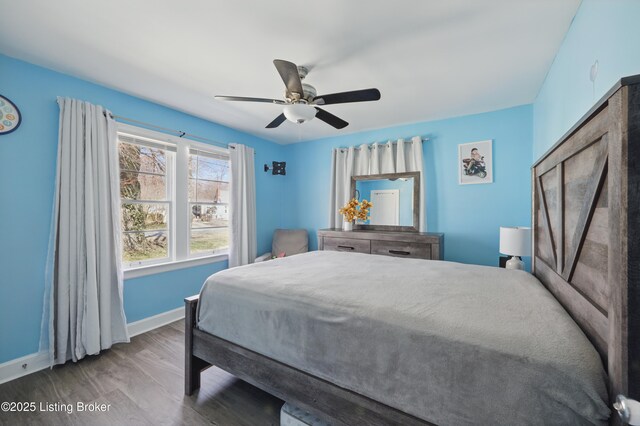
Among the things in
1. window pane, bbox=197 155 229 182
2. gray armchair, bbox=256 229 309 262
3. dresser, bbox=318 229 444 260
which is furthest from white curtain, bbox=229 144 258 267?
dresser, bbox=318 229 444 260

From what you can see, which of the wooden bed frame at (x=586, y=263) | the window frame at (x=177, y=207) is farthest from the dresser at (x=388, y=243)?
the window frame at (x=177, y=207)

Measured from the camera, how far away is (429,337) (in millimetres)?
1078

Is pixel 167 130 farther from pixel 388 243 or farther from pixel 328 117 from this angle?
pixel 388 243

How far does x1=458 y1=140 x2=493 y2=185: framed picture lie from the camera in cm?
318

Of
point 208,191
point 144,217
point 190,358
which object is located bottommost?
point 190,358

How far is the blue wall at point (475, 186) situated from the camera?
3.02m

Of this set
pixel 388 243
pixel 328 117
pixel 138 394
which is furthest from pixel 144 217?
pixel 388 243

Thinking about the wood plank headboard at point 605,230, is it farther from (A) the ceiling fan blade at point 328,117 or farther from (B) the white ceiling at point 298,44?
(A) the ceiling fan blade at point 328,117

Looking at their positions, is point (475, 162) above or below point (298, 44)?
below

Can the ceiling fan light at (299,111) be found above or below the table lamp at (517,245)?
above

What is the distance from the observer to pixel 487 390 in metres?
0.94

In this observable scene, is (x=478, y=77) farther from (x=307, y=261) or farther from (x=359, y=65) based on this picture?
(x=307, y=261)

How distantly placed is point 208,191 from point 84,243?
1.53 meters

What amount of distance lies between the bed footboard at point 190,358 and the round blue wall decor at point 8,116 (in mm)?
1981
